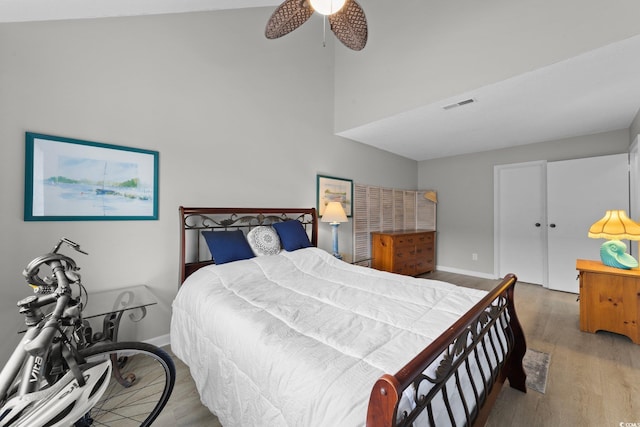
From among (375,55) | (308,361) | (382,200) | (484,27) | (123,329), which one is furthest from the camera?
(382,200)

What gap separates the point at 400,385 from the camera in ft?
2.18

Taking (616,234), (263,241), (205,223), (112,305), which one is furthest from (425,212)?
(112,305)

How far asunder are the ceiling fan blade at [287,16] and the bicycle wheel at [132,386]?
84.8 inches

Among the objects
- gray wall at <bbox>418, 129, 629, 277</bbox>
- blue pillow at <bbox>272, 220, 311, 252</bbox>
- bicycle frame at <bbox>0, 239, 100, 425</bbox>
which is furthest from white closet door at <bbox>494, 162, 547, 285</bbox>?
bicycle frame at <bbox>0, 239, 100, 425</bbox>

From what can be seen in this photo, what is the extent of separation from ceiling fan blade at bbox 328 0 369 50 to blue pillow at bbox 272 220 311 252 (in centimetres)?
181

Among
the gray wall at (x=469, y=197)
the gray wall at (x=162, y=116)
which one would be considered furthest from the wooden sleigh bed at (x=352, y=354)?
the gray wall at (x=469, y=197)

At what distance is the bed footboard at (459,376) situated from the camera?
26.5 inches

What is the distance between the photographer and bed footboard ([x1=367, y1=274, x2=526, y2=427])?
67cm

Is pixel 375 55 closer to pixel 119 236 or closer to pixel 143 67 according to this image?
pixel 143 67

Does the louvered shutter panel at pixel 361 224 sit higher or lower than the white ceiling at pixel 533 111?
lower

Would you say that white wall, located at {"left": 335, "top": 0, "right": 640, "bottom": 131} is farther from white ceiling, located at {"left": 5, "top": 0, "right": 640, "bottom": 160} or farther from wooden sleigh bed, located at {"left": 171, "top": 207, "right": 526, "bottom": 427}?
wooden sleigh bed, located at {"left": 171, "top": 207, "right": 526, "bottom": 427}

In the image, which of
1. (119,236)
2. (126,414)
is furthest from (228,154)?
(126,414)

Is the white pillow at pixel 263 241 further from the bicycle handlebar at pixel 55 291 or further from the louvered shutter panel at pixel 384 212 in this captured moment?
the louvered shutter panel at pixel 384 212

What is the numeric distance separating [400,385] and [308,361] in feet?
1.40
